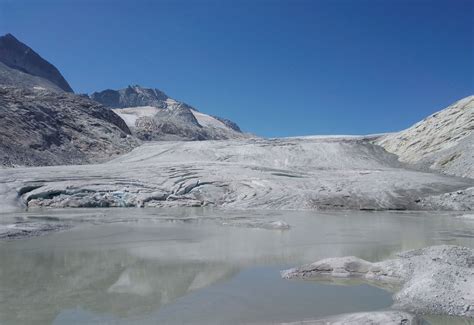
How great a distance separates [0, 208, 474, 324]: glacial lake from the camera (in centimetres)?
725

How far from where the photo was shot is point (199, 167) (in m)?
38.8

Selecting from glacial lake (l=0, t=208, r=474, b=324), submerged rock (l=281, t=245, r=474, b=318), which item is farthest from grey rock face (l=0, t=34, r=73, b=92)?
submerged rock (l=281, t=245, r=474, b=318)

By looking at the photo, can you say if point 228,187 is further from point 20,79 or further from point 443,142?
point 20,79

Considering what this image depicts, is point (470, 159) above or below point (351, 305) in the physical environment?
above

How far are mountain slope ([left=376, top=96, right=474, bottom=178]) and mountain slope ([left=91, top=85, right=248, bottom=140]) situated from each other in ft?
165

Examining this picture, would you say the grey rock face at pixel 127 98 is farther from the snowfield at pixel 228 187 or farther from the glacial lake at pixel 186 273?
Answer: the glacial lake at pixel 186 273

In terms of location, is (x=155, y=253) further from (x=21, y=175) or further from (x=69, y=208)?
(x=21, y=175)

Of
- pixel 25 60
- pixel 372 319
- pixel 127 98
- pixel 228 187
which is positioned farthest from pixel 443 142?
pixel 127 98

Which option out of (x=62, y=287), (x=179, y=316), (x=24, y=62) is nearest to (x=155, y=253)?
(x=62, y=287)

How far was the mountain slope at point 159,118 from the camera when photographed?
95.1m

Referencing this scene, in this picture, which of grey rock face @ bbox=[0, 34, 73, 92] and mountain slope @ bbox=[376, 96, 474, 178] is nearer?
mountain slope @ bbox=[376, 96, 474, 178]

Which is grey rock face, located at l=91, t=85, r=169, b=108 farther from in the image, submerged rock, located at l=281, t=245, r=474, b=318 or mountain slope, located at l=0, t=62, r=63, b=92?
submerged rock, located at l=281, t=245, r=474, b=318

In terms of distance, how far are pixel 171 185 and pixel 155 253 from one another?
2211 centimetres

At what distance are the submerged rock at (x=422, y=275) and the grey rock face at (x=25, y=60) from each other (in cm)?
14027
